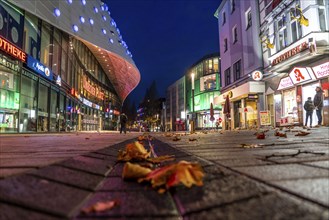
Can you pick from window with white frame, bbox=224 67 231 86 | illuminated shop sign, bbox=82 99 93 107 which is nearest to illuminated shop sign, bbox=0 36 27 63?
illuminated shop sign, bbox=82 99 93 107

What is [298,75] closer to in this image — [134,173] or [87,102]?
[134,173]

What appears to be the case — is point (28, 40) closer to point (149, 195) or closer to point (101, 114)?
point (149, 195)

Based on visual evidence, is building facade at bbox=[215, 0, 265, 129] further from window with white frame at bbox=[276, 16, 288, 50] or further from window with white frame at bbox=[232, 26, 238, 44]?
window with white frame at bbox=[276, 16, 288, 50]

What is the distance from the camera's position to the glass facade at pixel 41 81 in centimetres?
1565

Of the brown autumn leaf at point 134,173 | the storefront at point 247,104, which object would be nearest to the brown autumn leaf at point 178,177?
the brown autumn leaf at point 134,173

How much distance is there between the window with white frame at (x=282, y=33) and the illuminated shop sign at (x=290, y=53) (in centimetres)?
111

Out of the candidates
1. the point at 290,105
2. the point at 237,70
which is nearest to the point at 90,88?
the point at 237,70

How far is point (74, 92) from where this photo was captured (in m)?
29.9

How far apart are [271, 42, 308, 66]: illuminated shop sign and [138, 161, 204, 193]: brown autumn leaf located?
1564cm

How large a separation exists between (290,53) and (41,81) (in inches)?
694

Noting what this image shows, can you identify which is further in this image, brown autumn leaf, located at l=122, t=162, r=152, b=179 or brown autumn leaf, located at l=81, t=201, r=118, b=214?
brown autumn leaf, located at l=122, t=162, r=152, b=179

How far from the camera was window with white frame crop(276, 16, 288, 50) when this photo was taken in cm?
1842

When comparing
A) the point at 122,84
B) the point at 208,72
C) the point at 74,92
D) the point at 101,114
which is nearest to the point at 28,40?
the point at 74,92

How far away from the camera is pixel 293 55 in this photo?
16.0 meters
